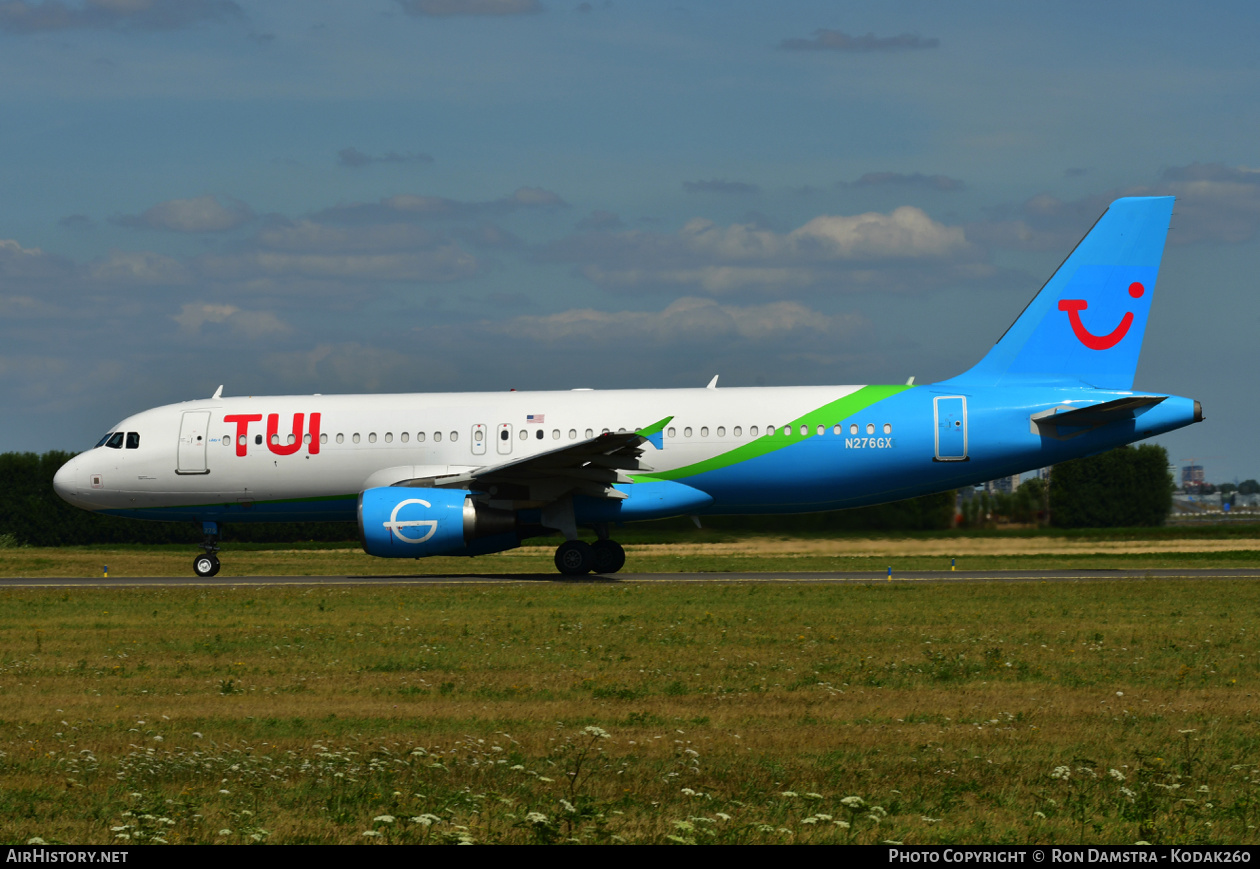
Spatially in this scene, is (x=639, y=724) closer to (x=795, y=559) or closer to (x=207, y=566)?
(x=207, y=566)

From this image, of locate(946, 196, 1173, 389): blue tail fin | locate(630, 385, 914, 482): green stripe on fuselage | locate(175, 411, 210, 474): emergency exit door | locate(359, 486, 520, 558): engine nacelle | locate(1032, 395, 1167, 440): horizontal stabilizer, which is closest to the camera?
locate(359, 486, 520, 558): engine nacelle

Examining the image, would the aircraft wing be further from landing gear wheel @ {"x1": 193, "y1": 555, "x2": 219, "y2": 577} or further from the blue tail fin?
the blue tail fin

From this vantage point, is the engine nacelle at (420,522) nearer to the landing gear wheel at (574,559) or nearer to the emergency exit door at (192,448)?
the landing gear wheel at (574,559)

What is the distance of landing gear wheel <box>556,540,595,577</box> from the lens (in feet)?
85.4

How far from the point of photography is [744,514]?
27.2 meters

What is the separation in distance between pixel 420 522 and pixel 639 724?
14.7 m

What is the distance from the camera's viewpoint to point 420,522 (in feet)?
79.3

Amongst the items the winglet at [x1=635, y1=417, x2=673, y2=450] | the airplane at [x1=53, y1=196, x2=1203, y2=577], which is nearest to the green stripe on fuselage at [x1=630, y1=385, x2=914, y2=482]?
the airplane at [x1=53, y1=196, x2=1203, y2=577]

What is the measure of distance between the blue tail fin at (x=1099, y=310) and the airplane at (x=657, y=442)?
0.10ft

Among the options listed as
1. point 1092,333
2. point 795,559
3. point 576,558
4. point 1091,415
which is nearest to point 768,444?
point 576,558

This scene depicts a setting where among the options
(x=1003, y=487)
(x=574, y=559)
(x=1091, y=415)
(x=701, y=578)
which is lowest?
(x=701, y=578)

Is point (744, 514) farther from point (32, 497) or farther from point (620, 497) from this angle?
point (32, 497)

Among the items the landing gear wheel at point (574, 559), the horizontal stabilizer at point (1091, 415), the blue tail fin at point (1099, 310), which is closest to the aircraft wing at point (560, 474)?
the landing gear wheel at point (574, 559)

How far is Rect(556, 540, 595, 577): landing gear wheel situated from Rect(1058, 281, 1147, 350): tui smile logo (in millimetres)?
11430
